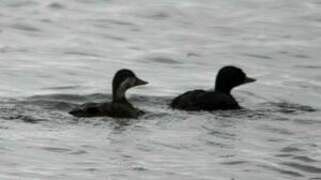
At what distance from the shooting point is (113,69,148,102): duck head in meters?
19.6

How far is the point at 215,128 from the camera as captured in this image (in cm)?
1872

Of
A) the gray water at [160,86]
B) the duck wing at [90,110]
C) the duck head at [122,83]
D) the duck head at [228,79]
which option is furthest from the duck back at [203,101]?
the duck wing at [90,110]

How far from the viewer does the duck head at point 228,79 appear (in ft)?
69.5

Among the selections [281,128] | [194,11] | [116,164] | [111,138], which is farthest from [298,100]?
[194,11]

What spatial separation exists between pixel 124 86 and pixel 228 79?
2130 millimetres

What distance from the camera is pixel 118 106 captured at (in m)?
19.0

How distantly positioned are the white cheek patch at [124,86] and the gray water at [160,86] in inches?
17.8

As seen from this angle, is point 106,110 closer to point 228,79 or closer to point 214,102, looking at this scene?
point 214,102

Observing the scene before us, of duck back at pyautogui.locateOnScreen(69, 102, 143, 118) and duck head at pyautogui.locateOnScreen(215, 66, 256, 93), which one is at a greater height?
duck head at pyautogui.locateOnScreen(215, 66, 256, 93)

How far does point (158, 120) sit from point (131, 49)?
718cm

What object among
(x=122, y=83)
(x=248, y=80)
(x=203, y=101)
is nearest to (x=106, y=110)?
(x=122, y=83)

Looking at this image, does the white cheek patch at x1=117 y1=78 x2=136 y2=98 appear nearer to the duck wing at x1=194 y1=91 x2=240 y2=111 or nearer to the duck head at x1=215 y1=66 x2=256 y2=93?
the duck wing at x1=194 y1=91 x2=240 y2=111

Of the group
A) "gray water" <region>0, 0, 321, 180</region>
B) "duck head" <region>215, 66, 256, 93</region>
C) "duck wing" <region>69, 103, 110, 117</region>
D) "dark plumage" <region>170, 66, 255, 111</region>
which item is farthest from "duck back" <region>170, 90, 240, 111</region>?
"duck wing" <region>69, 103, 110, 117</region>

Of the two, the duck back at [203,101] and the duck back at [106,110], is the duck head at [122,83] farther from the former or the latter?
the duck back at [203,101]
